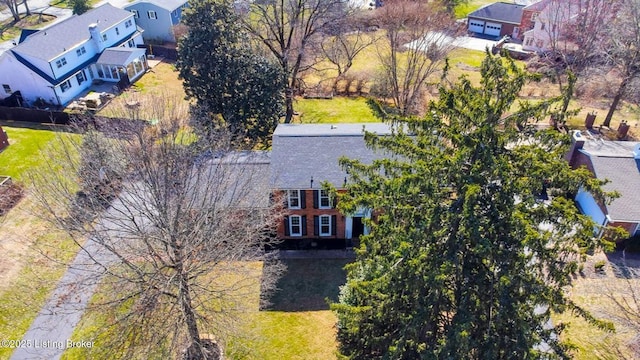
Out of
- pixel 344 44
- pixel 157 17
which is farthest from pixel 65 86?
pixel 344 44

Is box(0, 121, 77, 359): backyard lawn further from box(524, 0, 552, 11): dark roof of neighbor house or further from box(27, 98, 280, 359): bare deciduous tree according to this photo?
box(524, 0, 552, 11): dark roof of neighbor house

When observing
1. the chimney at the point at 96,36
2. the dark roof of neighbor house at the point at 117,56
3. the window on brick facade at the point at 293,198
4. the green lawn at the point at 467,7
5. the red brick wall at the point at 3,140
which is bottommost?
the red brick wall at the point at 3,140

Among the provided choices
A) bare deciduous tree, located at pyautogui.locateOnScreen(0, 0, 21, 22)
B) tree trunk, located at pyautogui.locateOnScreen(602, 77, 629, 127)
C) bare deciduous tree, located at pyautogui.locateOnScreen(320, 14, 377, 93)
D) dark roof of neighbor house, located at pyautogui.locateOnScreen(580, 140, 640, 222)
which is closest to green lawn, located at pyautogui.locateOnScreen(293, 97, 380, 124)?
bare deciduous tree, located at pyautogui.locateOnScreen(320, 14, 377, 93)

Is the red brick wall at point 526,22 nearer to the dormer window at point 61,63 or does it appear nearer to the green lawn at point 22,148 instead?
the dormer window at point 61,63

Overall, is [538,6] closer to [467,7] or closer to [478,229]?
[467,7]

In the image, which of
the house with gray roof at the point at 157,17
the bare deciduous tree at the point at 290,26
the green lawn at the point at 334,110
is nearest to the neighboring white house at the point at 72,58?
the house with gray roof at the point at 157,17

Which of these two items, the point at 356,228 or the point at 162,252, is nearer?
the point at 162,252

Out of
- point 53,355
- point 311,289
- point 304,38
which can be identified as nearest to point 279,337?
point 311,289
